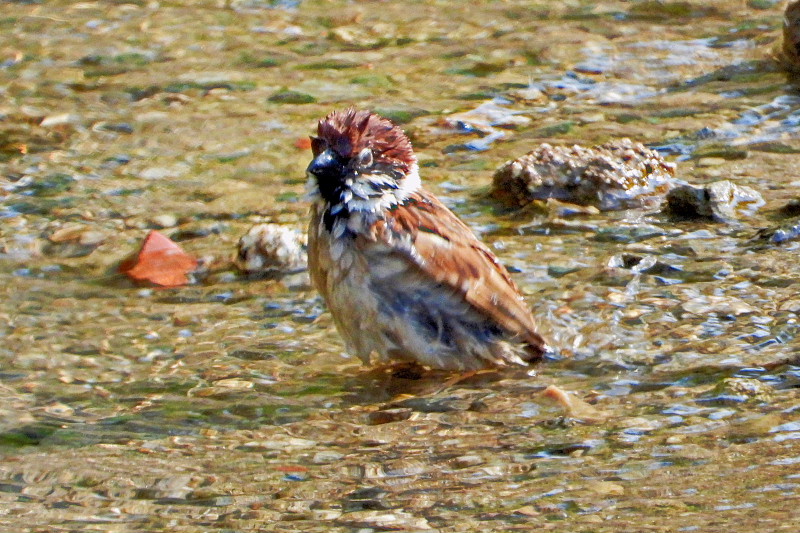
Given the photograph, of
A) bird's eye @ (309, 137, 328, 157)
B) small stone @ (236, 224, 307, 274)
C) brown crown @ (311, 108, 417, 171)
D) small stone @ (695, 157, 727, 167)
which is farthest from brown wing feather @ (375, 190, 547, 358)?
small stone @ (695, 157, 727, 167)

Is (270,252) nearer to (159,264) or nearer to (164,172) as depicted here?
(159,264)

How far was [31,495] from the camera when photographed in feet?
10.9

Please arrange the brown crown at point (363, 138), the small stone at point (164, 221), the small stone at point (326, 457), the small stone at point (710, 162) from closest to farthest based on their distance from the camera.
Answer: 1. the small stone at point (326, 457)
2. the brown crown at point (363, 138)
3. the small stone at point (164, 221)
4. the small stone at point (710, 162)

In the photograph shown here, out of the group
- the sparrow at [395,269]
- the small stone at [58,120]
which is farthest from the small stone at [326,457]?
the small stone at [58,120]

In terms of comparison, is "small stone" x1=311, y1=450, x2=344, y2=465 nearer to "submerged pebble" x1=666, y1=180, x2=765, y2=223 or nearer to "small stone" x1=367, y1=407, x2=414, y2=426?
"small stone" x1=367, y1=407, x2=414, y2=426

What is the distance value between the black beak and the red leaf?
A: 1.09 m

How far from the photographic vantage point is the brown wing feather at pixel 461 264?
4527 mm

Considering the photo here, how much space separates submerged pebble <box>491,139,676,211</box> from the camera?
236 inches

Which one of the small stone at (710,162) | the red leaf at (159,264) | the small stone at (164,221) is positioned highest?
the small stone at (710,162)

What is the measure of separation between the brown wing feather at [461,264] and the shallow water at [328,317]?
18cm

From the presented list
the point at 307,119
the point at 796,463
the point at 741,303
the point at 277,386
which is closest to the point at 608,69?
the point at 307,119

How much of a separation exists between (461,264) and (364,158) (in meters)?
0.51

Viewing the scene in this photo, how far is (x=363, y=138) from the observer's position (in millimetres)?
4609

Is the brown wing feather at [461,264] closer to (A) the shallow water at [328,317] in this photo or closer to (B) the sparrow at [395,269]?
(B) the sparrow at [395,269]
